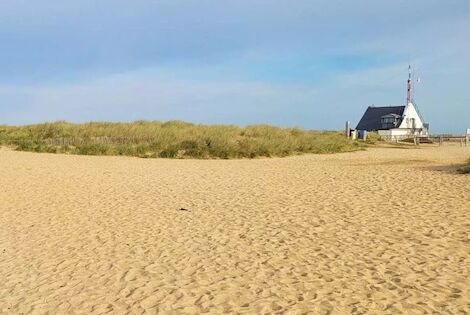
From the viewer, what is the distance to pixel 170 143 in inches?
1029

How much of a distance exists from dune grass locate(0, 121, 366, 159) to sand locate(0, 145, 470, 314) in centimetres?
1175

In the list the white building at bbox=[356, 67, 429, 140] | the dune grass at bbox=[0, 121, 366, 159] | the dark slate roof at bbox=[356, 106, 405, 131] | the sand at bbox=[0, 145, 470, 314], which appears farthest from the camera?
the dark slate roof at bbox=[356, 106, 405, 131]

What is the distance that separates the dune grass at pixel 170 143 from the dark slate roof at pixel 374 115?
2551cm

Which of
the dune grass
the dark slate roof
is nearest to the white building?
the dark slate roof

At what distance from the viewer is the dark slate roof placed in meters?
56.2

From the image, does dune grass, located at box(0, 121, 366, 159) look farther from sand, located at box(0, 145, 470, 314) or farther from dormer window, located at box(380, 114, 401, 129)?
dormer window, located at box(380, 114, 401, 129)

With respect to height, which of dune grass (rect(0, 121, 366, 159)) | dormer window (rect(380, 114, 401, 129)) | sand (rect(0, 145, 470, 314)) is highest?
dormer window (rect(380, 114, 401, 129))

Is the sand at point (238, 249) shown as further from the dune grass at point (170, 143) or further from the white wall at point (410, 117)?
the white wall at point (410, 117)

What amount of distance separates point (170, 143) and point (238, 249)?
66.6ft

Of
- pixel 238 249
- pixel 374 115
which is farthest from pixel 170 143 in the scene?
pixel 374 115

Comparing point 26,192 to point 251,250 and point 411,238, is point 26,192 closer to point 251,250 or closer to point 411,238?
point 251,250

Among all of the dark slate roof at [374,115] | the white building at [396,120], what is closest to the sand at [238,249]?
the white building at [396,120]

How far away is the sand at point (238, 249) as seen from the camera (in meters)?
4.46

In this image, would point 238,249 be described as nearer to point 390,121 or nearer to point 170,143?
point 170,143
